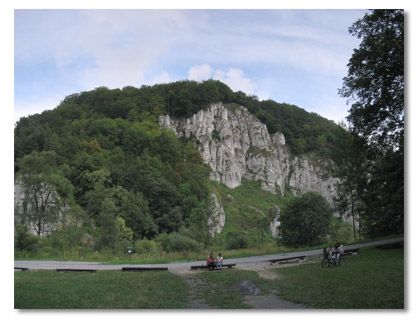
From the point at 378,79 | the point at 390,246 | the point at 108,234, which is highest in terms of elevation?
the point at 378,79

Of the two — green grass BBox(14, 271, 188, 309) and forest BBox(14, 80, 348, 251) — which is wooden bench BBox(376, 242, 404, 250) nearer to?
green grass BBox(14, 271, 188, 309)

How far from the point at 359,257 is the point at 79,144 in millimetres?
43907

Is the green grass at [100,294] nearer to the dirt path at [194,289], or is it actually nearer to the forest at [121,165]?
the dirt path at [194,289]

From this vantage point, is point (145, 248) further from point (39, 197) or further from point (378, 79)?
point (378, 79)

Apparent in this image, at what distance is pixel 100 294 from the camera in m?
9.52

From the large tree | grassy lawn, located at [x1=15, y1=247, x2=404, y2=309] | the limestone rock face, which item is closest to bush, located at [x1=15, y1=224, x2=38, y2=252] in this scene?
grassy lawn, located at [x1=15, y1=247, x2=404, y2=309]

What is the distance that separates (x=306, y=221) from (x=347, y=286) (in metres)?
21.7

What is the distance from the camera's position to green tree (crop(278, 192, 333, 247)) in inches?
1209

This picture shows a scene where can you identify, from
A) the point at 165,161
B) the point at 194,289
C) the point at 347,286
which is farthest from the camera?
the point at 165,161

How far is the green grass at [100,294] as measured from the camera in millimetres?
8883

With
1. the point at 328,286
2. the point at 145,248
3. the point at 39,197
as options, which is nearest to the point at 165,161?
the point at 39,197

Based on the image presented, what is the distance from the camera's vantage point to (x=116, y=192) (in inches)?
1777

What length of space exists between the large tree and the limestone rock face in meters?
56.4
